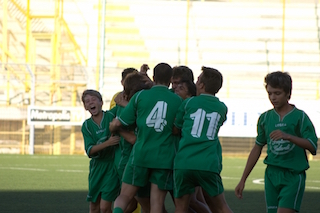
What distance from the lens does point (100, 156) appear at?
18.4 ft

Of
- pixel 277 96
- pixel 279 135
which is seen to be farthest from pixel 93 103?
pixel 279 135

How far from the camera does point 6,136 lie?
19609mm

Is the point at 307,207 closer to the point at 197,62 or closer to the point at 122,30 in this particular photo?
the point at 197,62

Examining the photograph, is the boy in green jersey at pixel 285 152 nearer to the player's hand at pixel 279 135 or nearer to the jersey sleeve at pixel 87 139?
the player's hand at pixel 279 135

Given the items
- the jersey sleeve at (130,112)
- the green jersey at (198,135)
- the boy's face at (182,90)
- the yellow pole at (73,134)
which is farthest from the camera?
the yellow pole at (73,134)

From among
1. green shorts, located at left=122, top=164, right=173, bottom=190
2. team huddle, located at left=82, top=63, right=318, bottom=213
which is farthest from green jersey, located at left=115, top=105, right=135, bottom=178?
green shorts, located at left=122, top=164, right=173, bottom=190

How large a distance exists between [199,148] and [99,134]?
1247 mm

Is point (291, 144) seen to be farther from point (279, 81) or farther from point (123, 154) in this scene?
point (123, 154)

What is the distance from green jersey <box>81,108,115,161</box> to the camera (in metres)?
5.54

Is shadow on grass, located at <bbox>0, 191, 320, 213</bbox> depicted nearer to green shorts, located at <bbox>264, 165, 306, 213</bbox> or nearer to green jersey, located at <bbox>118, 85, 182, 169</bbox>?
green jersey, located at <bbox>118, 85, 182, 169</bbox>

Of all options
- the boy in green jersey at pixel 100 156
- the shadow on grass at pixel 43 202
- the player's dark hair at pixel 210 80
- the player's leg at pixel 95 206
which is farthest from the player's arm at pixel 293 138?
the shadow on grass at pixel 43 202

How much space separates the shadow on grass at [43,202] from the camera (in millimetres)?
7086

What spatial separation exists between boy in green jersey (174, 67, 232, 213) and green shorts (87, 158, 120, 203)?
0.95 m

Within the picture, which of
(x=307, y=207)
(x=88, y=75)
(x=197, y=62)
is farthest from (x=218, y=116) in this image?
(x=197, y=62)
